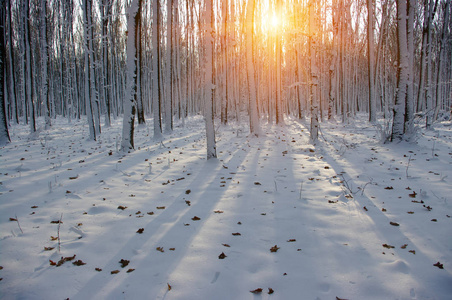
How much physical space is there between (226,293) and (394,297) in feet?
4.45

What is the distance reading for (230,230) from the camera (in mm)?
3369

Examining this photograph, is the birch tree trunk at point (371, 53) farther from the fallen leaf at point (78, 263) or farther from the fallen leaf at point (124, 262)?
the fallen leaf at point (78, 263)

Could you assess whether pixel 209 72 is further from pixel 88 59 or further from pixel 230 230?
pixel 88 59

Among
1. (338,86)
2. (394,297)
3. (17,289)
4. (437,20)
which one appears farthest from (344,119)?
(17,289)

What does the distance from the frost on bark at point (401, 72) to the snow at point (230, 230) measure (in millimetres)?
1786

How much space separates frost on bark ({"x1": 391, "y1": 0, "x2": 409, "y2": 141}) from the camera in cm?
787

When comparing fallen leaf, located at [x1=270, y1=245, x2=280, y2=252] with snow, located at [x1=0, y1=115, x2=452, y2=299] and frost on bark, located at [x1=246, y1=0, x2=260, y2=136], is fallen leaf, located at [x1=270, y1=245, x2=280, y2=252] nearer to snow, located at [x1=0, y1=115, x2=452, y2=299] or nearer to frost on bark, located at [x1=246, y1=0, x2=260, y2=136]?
snow, located at [x1=0, y1=115, x2=452, y2=299]

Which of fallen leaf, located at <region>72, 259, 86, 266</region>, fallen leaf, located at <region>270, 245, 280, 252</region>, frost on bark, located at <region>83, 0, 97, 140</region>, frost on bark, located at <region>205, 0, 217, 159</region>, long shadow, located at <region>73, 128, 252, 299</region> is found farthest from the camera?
frost on bark, located at <region>83, 0, 97, 140</region>

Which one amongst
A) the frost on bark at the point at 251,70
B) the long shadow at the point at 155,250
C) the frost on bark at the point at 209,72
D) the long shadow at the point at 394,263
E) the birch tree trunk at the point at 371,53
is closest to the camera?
the long shadow at the point at 394,263

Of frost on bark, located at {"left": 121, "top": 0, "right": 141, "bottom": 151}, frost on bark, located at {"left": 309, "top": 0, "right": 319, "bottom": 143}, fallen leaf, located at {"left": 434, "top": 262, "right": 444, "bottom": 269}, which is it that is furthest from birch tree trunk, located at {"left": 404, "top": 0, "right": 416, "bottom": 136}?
frost on bark, located at {"left": 121, "top": 0, "right": 141, "bottom": 151}

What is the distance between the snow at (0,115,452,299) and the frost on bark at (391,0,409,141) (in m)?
1.79

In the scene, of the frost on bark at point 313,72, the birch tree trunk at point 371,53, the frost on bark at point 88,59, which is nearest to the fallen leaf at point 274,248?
the frost on bark at point 313,72

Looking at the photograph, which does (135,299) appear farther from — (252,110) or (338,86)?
(338,86)

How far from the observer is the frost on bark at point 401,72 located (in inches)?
310
